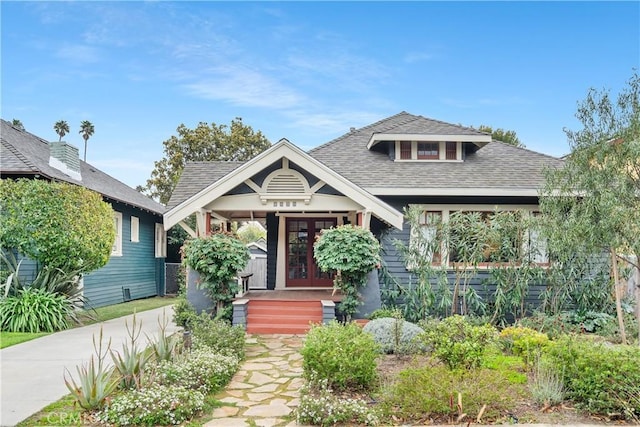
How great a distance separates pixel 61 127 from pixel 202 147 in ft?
77.2

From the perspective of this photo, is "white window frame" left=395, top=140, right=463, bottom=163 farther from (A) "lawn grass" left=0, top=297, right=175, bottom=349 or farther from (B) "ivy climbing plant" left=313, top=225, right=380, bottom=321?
(A) "lawn grass" left=0, top=297, right=175, bottom=349

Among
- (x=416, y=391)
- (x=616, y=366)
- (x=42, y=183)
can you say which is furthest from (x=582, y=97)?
(x=42, y=183)

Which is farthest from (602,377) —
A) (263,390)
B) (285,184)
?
(285,184)

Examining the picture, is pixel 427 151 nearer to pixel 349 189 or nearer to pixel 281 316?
pixel 349 189

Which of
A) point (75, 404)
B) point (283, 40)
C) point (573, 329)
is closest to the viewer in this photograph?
point (75, 404)

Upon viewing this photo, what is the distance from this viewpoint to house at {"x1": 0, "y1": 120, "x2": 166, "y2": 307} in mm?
12141

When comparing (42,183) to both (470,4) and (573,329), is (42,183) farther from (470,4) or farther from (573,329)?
(573,329)

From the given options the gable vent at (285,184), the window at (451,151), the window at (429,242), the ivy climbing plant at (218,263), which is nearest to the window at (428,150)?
the window at (451,151)

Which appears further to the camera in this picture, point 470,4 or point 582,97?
point 470,4

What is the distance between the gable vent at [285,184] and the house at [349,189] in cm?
2

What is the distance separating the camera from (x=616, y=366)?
471 centimetres

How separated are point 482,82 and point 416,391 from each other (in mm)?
11959

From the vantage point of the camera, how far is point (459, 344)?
18.5 feet

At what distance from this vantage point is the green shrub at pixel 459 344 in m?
5.68
